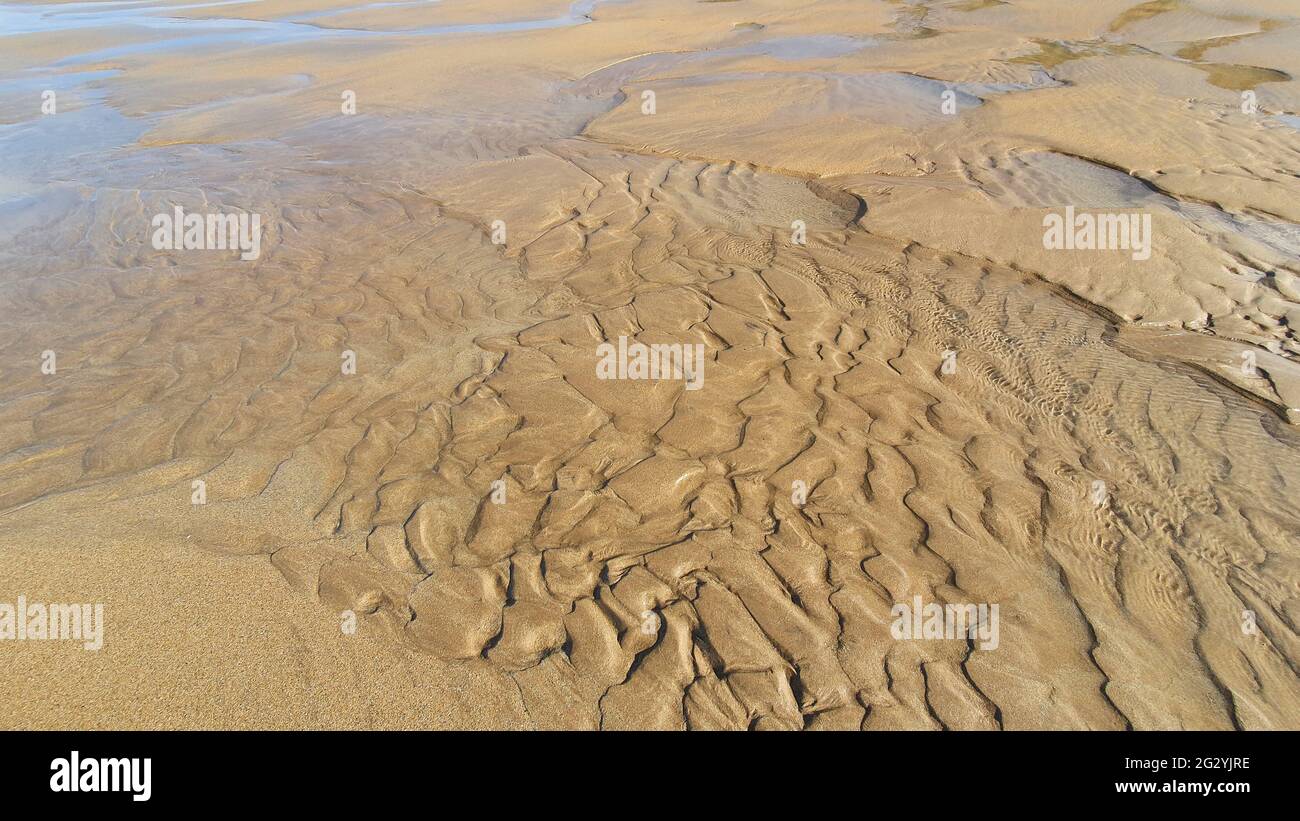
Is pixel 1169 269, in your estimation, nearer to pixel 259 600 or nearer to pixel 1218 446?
pixel 1218 446

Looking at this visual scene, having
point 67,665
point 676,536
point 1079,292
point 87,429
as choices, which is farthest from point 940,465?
point 87,429

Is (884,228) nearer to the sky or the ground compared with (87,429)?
nearer to the sky
